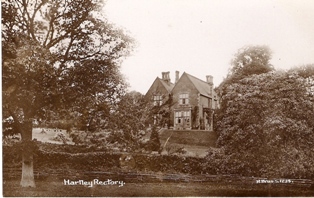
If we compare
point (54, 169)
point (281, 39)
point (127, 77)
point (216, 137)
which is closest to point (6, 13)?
point (127, 77)

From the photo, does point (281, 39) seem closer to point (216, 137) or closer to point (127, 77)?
point (216, 137)

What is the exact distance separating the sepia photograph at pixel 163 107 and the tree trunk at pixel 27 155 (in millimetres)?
11

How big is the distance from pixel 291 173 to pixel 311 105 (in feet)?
2.76

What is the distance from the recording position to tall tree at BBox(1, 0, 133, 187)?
149 inches

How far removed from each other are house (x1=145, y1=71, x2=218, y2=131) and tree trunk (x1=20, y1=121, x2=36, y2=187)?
1.40m

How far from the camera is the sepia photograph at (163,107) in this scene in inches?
154

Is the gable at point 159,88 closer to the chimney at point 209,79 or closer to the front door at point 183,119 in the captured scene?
the front door at point 183,119

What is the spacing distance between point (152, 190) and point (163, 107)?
96 cm

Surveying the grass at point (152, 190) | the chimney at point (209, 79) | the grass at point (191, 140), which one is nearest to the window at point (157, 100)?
the grass at point (191, 140)

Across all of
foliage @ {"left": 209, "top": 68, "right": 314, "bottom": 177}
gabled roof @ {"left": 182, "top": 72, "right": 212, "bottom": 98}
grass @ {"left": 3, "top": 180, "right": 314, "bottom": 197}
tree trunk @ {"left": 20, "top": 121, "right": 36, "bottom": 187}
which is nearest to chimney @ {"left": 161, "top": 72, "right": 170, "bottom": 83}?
gabled roof @ {"left": 182, "top": 72, "right": 212, "bottom": 98}

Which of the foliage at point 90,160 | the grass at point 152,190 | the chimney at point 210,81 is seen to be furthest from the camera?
the chimney at point 210,81

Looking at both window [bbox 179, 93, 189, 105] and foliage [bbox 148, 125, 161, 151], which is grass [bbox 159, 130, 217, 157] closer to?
foliage [bbox 148, 125, 161, 151]

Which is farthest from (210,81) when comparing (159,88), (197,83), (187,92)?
(159,88)

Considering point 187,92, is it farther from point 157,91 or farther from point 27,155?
point 27,155
